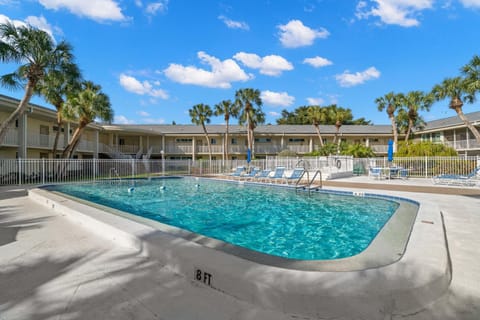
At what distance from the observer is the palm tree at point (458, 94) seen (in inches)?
801

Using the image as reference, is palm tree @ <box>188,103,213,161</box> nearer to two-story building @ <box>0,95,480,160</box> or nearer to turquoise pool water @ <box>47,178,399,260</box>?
two-story building @ <box>0,95,480,160</box>

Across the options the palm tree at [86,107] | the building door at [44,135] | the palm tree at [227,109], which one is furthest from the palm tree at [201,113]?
the building door at [44,135]

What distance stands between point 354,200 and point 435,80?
21657mm

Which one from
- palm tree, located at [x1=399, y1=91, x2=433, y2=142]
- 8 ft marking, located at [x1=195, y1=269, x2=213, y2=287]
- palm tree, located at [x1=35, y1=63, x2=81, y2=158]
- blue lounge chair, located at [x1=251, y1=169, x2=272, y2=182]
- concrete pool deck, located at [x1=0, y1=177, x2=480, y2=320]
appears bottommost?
concrete pool deck, located at [x1=0, y1=177, x2=480, y2=320]

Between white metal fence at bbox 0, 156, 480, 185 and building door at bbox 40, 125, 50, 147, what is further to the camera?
building door at bbox 40, 125, 50, 147

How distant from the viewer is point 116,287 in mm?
3061

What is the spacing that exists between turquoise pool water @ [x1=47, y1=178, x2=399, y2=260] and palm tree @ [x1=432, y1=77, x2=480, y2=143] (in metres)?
18.4

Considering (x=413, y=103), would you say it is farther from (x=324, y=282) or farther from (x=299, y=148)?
(x=324, y=282)

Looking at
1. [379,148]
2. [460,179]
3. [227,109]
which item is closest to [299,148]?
[379,148]

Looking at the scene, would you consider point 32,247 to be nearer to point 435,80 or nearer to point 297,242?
point 297,242

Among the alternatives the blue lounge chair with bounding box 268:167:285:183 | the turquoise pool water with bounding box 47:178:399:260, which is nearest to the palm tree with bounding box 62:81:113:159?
the turquoise pool water with bounding box 47:178:399:260

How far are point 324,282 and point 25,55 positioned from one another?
18433 mm

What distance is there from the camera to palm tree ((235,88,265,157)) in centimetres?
3047

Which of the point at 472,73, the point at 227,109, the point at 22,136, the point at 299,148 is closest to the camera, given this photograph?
the point at 22,136
